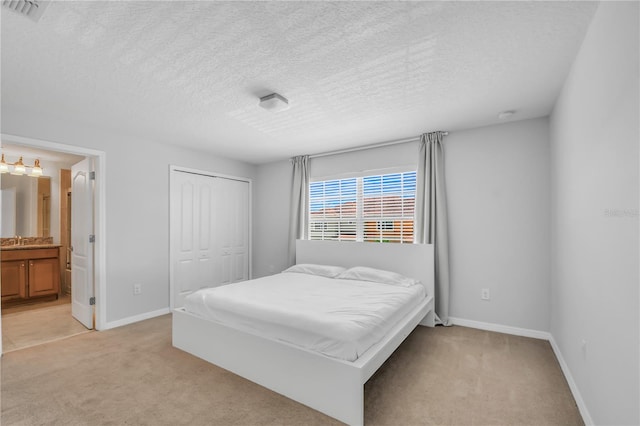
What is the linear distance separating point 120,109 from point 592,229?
3944 millimetres

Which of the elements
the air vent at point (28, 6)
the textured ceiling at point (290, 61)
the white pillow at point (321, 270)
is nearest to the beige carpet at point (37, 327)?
the textured ceiling at point (290, 61)

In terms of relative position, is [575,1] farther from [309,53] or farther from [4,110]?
[4,110]

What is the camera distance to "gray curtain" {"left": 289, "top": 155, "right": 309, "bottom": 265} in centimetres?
496

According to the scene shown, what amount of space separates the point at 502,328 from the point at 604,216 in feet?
7.45

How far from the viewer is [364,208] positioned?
4.44 meters

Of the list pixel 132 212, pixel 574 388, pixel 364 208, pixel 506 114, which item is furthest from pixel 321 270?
pixel 506 114

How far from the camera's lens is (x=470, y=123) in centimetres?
344

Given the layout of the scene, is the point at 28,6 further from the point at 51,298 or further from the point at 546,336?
the point at 51,298

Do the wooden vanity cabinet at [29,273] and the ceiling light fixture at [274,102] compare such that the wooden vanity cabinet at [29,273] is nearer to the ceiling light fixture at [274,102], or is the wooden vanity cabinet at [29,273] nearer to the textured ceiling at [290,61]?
the textured ceiling at [290,61]

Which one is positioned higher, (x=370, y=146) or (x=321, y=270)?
(x=370, y=146)

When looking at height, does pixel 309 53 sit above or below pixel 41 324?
above

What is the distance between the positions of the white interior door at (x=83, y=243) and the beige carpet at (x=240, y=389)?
0.70m

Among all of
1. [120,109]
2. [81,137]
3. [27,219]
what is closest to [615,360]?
[120,109]

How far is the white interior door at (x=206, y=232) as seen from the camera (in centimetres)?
438
